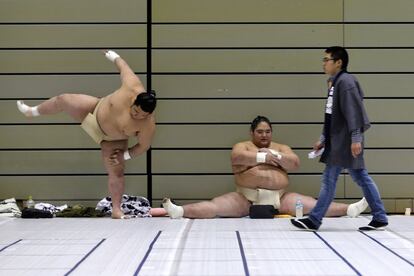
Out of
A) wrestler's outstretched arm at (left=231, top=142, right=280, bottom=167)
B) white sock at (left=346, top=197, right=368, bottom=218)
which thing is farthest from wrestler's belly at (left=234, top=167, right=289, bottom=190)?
white sock at (left=346, top=197, right=368, bottom=218)

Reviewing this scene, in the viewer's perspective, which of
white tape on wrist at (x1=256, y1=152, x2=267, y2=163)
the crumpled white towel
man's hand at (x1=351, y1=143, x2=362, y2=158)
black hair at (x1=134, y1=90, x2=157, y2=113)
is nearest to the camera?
man's hand at (x1=351, y1=143, x2=362, y2=158)

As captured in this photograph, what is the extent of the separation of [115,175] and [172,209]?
65cm

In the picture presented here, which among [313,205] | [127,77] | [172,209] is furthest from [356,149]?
[127,77]

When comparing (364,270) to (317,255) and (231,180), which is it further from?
(231,180)

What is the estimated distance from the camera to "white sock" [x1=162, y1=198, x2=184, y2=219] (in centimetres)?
536

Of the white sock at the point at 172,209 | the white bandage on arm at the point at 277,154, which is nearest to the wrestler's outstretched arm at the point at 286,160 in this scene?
the white bandage on arm at the point at 277,154

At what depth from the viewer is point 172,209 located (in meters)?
5.38

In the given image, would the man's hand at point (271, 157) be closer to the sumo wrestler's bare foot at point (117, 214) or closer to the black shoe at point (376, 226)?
the black shoe at point (376, 226)

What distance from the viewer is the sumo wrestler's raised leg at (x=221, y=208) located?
5520mm

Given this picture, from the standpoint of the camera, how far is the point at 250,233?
445 cm

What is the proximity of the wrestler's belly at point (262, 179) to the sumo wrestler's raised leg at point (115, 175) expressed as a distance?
1.12 m

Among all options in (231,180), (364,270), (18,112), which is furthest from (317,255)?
(18,112)

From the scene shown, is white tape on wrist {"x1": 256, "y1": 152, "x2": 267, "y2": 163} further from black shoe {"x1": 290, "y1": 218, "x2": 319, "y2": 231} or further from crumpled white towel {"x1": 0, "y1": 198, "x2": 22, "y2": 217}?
crumpled white towel {"x1": 0, "y1": 198, "x2": 22, "y2": 217}

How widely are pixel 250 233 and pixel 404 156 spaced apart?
2.67 metres
